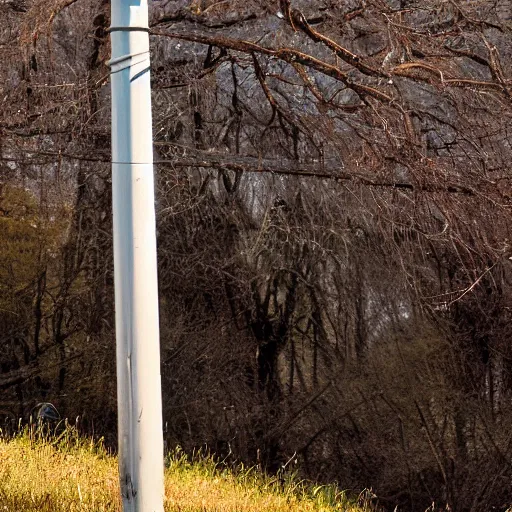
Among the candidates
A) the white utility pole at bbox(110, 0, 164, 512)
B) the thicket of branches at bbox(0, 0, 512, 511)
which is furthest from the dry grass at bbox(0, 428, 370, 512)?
the thicket of branches at bbox(0, 0, 512, 511)

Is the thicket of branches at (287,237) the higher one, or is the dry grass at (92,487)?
the thicket of branches at (287,237)

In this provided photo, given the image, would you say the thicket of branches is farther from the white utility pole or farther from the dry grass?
the white utility pole

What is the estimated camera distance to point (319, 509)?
5199 millimetres

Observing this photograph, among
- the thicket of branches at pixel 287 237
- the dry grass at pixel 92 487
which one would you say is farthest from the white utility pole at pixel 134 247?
the thicket of branches at pixel 287 237

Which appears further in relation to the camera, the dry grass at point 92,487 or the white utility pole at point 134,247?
the dry grass at point 92,487

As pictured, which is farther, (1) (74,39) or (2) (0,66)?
(1) (74,39)

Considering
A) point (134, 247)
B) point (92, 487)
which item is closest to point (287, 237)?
point (92, 487)

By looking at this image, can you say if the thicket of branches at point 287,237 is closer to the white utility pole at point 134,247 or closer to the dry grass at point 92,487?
→ the dry grass at point 92,487

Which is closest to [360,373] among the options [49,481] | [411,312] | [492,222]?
[411,312]

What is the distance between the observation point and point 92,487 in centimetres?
447

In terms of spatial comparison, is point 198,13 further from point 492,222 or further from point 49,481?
point 49,481

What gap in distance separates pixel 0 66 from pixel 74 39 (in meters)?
1.14

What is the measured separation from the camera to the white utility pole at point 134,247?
3.58 metres

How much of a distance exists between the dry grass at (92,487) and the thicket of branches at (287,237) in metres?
2.66
